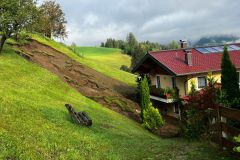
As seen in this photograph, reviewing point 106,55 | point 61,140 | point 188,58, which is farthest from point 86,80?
point 106,55

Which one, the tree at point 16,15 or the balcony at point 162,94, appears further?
the balcony at point 162,94

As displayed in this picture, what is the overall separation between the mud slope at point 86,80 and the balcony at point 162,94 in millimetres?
2639

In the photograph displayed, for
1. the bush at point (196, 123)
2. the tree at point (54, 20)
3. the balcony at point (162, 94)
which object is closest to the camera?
the bush at point (196, 123)

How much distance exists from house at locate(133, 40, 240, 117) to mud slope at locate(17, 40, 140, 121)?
3940mm

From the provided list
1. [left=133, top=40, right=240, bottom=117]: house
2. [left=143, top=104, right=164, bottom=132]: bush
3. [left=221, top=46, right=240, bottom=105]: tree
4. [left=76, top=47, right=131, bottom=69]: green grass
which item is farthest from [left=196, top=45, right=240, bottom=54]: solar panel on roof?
[left=76, top=47, right=131, bottom=69]: green grass

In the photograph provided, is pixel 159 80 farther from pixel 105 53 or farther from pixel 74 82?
pixel 105 53

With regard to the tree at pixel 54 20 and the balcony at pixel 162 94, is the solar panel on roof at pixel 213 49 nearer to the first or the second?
the balcony at pixel 162 94

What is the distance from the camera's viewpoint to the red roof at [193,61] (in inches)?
1678

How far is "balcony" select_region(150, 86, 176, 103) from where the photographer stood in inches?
1735

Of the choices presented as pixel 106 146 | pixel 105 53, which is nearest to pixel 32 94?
pixel 106 146

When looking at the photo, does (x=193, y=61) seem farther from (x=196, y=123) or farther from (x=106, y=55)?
(x=106, y=55)

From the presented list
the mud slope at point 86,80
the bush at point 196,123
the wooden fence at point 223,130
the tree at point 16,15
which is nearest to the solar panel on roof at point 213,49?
the mud slope at point 86,80

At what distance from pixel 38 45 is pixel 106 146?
1535 inches

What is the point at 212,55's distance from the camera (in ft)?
154
